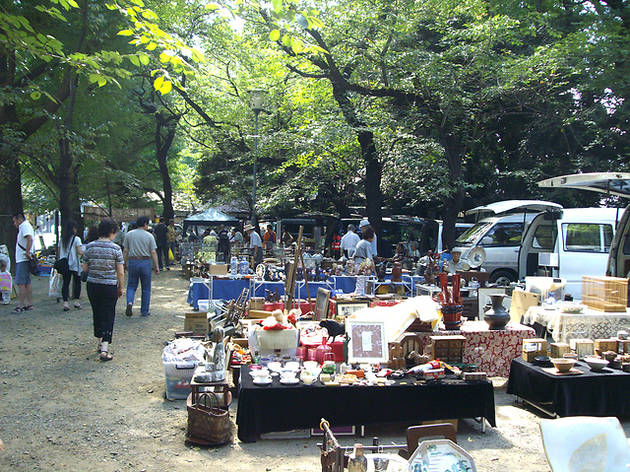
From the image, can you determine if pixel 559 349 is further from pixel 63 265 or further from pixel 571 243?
pixel 63 265

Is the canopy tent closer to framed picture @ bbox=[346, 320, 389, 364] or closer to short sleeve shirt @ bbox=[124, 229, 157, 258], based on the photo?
short sleeve shirt @ bbox=[124, 229, 157, 258]

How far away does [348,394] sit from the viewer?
14.8 feet

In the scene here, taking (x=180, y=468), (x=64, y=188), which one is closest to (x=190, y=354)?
(x=180, y=468)

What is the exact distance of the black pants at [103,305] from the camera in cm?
636

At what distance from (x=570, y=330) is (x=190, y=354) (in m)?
4.43

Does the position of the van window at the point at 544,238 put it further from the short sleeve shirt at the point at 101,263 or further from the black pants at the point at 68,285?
the black pants at the point at 68,285

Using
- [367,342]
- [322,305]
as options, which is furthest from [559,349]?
[322,305]

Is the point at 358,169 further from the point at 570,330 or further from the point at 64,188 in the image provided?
the point at 570,330

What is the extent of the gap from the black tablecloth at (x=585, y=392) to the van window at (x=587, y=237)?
6378 millimetres

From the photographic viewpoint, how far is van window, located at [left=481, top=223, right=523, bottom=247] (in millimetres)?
13266

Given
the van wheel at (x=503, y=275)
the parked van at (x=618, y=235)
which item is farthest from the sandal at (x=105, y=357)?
the van wheel at (x=503, y=275)

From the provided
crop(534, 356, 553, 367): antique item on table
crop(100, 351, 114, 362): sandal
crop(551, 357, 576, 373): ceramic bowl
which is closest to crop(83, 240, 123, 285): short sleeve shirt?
crop(100, 351, 114, 362): sandal

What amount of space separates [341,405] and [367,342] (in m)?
0.80

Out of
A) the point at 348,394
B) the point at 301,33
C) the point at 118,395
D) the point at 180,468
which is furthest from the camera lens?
the point at 301,33
